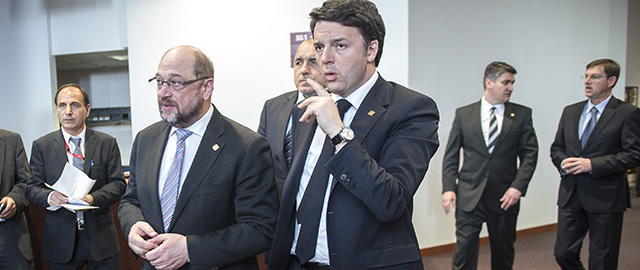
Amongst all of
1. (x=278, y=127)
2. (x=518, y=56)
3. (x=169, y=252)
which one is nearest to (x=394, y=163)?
(x=169, y=252)

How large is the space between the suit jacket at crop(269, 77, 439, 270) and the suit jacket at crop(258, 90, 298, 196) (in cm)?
97

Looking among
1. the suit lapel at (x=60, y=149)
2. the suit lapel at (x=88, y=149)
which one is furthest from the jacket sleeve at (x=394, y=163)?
the suit lapel at (x=60, y=149)

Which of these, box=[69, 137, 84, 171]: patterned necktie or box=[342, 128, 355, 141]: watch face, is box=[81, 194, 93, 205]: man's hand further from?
box=[342, 128, 355, 141]: watch face

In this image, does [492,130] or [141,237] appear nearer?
[141,237]

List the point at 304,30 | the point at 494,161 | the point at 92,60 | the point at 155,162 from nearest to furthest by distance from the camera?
the point at 155,162, the point at 494,161, the point at 304,30, the point at 92,60

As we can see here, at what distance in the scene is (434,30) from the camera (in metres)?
4.57

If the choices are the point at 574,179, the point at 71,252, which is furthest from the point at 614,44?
the point at 71,252

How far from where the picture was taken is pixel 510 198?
3449 mm

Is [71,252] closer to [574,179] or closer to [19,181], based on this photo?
[19,181]

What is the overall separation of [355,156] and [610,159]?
289 centimetres

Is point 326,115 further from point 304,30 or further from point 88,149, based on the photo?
point 304,30

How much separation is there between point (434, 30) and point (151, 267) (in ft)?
12.8

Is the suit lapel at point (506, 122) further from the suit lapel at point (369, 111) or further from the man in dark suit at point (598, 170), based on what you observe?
the suit lapel at point (369, 111)

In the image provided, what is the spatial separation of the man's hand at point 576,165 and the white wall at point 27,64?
6.35 meters
